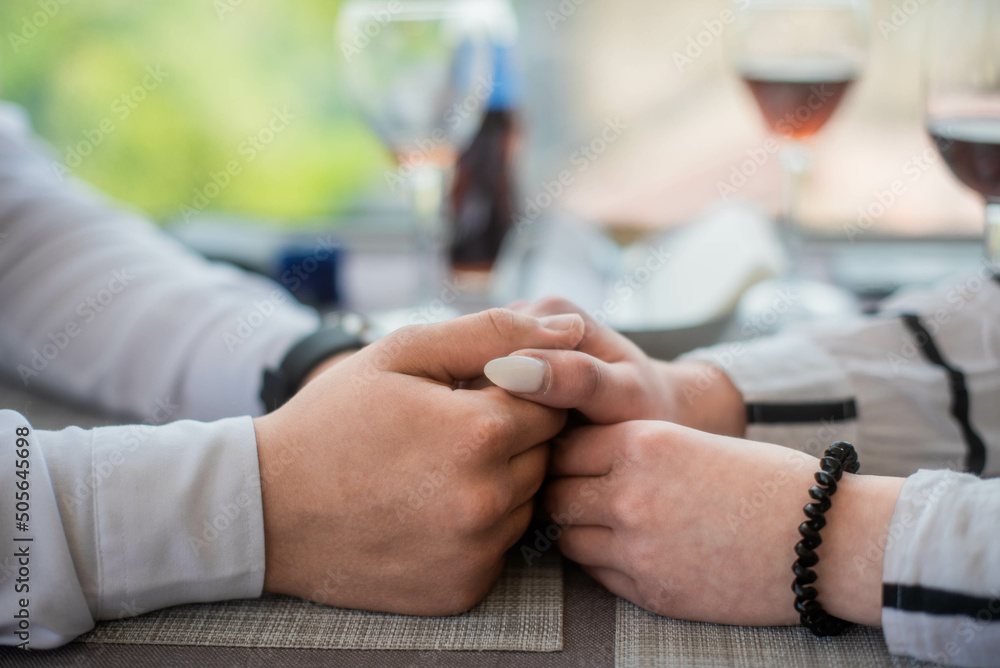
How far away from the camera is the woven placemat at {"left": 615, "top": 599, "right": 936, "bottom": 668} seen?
40 cm

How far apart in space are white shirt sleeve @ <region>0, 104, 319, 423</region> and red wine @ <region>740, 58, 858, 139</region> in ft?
1.52

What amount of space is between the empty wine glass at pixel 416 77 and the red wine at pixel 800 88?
0.26m

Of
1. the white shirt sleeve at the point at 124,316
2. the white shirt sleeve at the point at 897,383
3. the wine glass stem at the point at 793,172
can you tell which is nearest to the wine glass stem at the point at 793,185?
the wine glass stem at the point at 793,172

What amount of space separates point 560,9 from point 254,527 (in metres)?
0.98

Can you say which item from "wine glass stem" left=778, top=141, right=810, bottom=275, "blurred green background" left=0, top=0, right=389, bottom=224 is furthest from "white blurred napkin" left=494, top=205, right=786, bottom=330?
"blurred green background" left=0, top=0, right=389, bottom=224

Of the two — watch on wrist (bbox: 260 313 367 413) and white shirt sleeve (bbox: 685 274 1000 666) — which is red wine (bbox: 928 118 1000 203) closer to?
white shirt sleeve (bbox: 685 274 1000 666)

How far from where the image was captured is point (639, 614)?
1.46 ft

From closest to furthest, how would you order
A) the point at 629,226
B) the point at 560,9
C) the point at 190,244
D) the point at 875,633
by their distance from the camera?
the point at 875,633 → the point at 190,244 → the point at 629,226 → the point at 560,9

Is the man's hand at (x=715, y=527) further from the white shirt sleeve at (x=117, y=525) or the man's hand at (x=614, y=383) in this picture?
the white shirt sleeve at (x=117, y=525)

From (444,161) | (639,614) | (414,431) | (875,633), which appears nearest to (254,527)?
→ (414,431)

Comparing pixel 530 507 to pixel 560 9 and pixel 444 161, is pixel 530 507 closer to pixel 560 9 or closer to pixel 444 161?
pixel 444 161

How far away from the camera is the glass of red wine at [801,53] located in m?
0.73

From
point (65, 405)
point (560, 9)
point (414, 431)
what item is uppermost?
point (560, 9)

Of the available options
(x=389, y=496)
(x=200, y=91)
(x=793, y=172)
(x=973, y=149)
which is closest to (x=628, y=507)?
(x=389, y=496)
